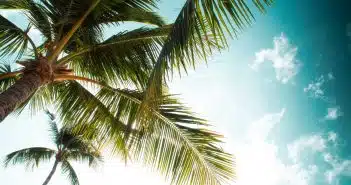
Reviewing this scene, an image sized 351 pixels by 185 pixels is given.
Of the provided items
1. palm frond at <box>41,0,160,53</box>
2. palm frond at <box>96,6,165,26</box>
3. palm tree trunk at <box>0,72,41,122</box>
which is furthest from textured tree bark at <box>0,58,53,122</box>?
palm frond at <box>96,6,165,26</box>

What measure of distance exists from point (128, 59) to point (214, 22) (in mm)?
3098

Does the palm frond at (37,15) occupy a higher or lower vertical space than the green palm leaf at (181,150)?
higher

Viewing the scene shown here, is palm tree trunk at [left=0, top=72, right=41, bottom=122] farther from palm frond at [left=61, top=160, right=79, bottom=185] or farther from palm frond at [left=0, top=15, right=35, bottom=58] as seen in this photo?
palm frond at [left=61, top=160, right=79, bottom=185]

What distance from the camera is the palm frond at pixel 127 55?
5184 mm

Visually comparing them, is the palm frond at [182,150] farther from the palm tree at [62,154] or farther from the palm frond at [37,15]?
the palm tree at [62,154]

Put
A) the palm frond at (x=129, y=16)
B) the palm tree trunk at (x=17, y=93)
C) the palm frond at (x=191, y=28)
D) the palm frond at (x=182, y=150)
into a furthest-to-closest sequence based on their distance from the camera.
Answer: 1. the palm frond at (x=129, y=16)
2. the palm frond at (x=182, y=150)
3. the palm tree trunk at (x=17, y=93)
4. the palm frond at (x=191, y=28)

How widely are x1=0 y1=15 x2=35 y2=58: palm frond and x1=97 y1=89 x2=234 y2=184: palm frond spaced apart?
221 cm

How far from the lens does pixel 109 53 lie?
5234mm

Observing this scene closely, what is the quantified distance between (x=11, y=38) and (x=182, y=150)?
3346 millimetres

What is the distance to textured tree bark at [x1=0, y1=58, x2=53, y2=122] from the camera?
3490 mm

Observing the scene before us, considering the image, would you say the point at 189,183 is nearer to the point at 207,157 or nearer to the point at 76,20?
the point at 207,157

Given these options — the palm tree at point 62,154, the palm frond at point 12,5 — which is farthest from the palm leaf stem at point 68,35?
the palm tree at point 62,154

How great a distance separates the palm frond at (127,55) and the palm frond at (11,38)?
2.68 ft

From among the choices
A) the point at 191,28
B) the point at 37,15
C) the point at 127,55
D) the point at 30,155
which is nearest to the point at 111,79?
the point at 127,55
